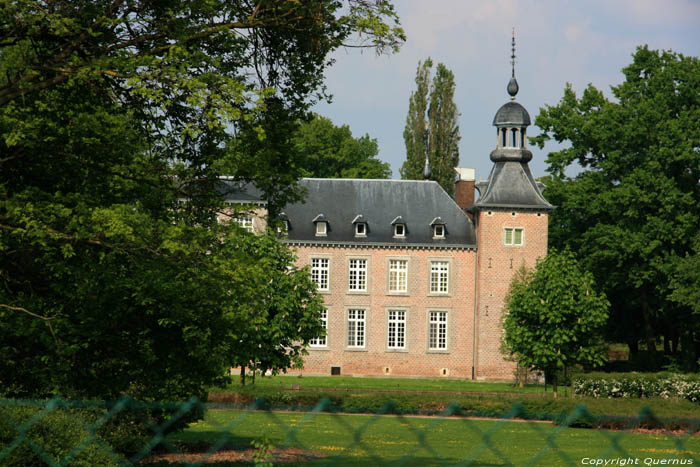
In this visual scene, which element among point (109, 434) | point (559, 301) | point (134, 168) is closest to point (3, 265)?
point (134, 168)

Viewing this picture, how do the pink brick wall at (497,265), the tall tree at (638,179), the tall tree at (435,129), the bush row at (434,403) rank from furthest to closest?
1. the tall tree at (435,129)
2. the pink brick wall at (497,265)
3. the tall tree at (638,179)
4. the bush row at (434,403)

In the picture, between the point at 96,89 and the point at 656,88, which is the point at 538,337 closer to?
the point at 656,88

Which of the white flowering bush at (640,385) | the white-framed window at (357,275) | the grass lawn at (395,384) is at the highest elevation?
the white-framed window at (357,275)

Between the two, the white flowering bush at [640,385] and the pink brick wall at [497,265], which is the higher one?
the pink brick wall at [497,265]

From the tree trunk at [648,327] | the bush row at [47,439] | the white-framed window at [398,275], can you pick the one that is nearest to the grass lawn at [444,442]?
the bush row at [47,439]

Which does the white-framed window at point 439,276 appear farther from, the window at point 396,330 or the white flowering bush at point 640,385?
the white flowering bush at point 640,385

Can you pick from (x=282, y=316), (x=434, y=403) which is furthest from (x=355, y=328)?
(x=434, y=403)

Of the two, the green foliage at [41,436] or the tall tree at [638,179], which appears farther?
the tall tree at [638,179]

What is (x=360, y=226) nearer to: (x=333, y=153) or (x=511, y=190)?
(x=511, y=190)

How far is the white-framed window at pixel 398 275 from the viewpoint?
151ft

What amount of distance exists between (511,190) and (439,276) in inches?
231

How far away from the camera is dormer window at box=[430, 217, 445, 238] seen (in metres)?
45.8

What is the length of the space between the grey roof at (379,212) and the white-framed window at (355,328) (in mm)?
3879

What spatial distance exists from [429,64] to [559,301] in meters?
27.3
